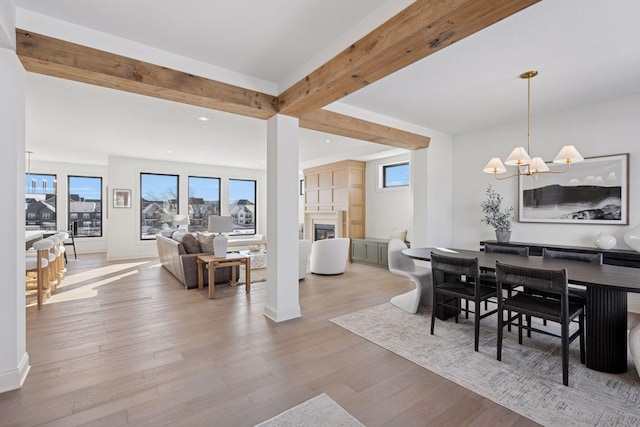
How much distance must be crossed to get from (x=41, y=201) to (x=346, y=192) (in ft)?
27.7

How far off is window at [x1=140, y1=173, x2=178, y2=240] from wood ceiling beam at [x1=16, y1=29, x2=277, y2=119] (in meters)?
6.44

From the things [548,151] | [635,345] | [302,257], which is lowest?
[635,345]

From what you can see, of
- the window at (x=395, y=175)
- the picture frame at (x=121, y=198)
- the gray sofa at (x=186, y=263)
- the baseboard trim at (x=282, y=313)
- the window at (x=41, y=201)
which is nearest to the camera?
the baseboard trim at (x=282, y=313)

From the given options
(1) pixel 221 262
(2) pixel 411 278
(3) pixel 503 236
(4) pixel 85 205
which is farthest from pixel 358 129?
(4) pixel 85 205

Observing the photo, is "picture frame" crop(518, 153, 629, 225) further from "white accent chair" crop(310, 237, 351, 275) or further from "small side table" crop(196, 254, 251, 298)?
"small side table" crop(196, 254, 251, 298)

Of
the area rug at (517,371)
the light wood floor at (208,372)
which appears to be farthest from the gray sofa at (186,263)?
the area rug at (517,371)

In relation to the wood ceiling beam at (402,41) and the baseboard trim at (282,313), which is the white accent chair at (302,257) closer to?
the baseboard trim at (282,313)

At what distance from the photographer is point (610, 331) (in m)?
2.36

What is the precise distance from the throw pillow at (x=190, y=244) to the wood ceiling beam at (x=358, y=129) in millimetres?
2940

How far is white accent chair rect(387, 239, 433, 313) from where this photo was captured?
380 cm

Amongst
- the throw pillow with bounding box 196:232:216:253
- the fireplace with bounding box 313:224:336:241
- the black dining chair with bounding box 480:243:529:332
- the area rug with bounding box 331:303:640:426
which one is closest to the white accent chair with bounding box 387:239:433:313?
the area rug with bounding box 331:303:640:426

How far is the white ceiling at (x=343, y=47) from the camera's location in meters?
2.25

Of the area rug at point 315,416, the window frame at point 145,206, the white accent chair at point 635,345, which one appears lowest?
the area rug at point 315,416

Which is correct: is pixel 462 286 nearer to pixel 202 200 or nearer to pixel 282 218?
pixel 282 218
